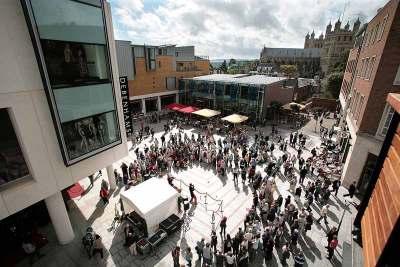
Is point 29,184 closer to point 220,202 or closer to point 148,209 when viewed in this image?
point 148,209

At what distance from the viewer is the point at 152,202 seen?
11.0m

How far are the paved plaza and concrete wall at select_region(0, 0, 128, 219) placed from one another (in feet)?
12.3

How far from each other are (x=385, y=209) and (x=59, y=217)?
12.6 meters

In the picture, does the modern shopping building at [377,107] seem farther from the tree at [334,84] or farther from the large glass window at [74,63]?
the tree at [334,84]

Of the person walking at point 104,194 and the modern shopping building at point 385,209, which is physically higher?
the modern shopping building at point 385,209

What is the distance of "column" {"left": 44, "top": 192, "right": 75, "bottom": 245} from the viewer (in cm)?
1004

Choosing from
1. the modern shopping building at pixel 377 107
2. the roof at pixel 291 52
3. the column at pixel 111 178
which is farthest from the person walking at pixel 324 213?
the roof at pixel 291 52

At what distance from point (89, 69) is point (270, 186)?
1201cm

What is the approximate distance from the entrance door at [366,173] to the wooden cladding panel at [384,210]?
42.2 feet

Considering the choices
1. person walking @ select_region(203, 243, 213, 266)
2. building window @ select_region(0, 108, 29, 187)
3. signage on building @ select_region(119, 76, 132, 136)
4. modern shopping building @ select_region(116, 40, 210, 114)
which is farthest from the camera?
modern shopping building @ select_region(116, 40, 210, 114)

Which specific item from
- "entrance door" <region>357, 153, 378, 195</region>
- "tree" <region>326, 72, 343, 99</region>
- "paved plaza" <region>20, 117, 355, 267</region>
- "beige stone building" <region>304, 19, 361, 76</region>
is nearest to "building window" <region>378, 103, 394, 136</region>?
"entrance door" <region>357, 153, 378, 195</region>

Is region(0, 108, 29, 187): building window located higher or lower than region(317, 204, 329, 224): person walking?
higher

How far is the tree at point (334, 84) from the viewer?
41.6 meters

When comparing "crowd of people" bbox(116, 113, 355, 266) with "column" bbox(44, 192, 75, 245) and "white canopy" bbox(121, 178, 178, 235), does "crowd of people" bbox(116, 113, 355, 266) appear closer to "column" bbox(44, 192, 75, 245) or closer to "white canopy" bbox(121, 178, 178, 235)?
"white canopy" bbox(121, 178, 178, 235)
